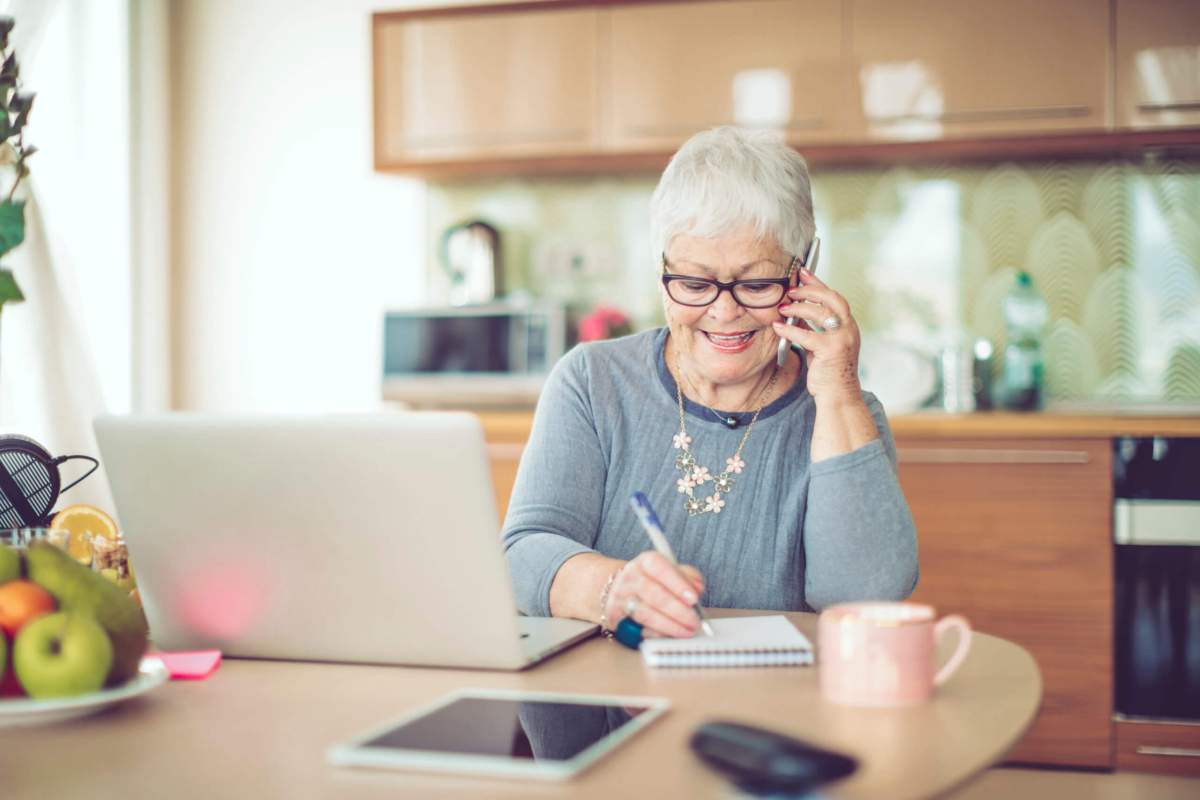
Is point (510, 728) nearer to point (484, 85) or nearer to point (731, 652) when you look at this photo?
point (731, 652)

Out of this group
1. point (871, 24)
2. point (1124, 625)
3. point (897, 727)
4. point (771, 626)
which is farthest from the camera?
point (871, 24)

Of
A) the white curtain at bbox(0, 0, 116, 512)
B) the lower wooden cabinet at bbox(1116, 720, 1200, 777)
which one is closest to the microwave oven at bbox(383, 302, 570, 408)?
the white curtain at bbox(0, 0, 116, 512)

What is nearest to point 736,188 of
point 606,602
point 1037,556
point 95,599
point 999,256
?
point 606,602

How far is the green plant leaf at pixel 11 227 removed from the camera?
56.0 inches

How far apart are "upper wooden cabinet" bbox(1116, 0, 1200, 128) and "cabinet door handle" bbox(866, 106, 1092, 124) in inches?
4.8

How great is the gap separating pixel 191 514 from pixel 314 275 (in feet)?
9.54

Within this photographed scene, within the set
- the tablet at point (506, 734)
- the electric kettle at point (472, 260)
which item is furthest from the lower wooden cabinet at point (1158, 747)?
the tablet at point (506, 734)

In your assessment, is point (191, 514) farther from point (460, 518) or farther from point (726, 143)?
point (726, 143)

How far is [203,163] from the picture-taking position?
391 cm

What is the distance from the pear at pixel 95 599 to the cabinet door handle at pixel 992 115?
2.69 m

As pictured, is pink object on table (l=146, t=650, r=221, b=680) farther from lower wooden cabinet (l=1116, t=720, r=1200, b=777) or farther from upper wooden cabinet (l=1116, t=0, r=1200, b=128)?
upper wooden cabinet (l=1116, t=0, r=1200, b=128)

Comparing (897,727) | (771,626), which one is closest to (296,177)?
(771,626)

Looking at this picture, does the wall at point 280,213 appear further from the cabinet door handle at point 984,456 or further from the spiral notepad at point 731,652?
the spiral notepad at point 731,652

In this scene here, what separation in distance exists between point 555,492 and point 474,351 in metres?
1.94
